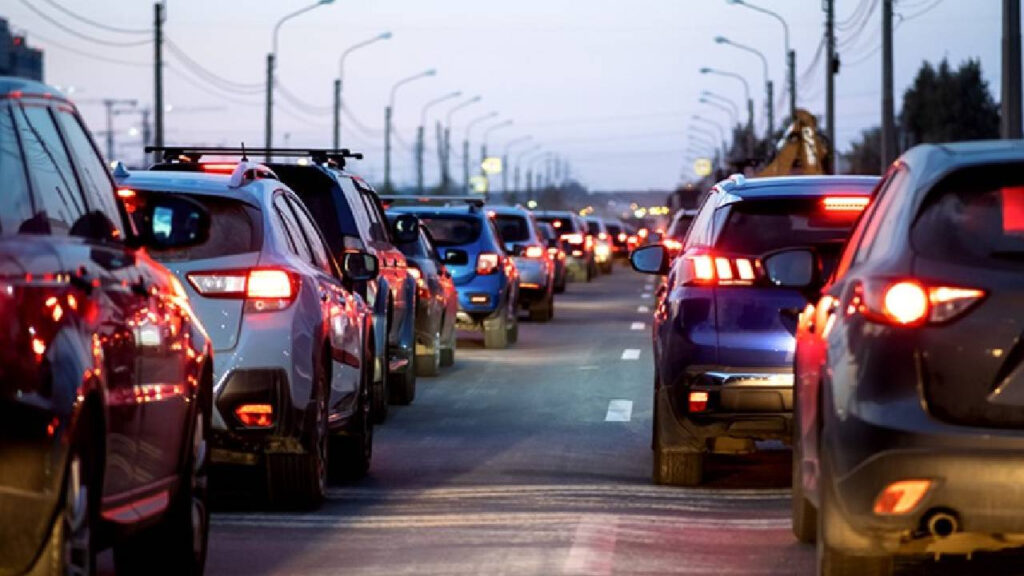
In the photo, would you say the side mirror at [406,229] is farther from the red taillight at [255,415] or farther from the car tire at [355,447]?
the red taillight at [255,415]

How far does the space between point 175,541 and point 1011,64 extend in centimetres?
2261

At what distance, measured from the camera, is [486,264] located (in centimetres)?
2833

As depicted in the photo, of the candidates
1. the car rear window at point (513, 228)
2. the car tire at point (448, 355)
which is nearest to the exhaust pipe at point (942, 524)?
the car tire at point (448, 355)

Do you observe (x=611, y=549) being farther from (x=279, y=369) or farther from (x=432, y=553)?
(x=279, y=369)

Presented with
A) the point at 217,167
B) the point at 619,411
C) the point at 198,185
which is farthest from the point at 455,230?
the point at 198,185

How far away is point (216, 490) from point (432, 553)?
2951 mm

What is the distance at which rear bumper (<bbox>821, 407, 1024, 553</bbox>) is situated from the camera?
7688 mm

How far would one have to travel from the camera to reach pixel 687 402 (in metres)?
12.9

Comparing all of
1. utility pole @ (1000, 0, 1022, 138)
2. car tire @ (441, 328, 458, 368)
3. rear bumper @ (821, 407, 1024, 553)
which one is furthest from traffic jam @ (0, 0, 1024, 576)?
utility pole @ (1000, 0, 1022, 138)

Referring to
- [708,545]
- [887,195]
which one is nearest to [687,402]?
[708,545]

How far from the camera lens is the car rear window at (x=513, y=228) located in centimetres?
3691

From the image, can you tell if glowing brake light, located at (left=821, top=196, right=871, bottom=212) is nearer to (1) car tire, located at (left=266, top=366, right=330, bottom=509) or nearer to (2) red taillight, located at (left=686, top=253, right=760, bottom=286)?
(2) red taillight, located at (left=686, top=253, right=760, bottom=286)

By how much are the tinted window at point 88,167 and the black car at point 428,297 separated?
36.1 ft

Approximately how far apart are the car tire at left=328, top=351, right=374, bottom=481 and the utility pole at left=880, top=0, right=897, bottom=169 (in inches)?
1248
